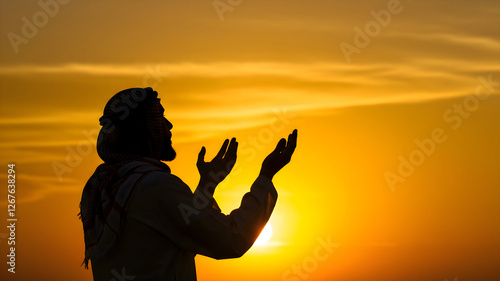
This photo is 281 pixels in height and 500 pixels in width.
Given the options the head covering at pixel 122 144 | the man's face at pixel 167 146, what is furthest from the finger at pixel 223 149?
the head covering at pixel 122 144

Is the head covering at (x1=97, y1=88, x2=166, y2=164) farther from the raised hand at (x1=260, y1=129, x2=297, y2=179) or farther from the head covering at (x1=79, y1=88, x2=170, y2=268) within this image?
the raised hand at (x1=260, y1=129, x2=297, y2=179)

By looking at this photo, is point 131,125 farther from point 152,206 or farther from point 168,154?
point 152,206

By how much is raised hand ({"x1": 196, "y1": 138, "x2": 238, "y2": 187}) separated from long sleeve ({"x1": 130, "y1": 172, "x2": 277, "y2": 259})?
37 centimetres

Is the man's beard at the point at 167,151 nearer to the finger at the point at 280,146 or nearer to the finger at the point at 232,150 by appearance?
the finger at the point at 232,150

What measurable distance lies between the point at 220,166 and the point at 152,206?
72cm

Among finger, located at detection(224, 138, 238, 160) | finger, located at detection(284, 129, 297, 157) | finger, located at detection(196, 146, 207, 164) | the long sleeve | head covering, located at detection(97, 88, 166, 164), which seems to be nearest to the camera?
the long sleeve

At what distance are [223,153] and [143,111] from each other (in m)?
0.69

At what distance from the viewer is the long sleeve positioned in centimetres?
580

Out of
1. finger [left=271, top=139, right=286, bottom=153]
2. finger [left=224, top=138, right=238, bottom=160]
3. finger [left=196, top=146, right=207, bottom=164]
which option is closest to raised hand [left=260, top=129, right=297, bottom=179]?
finger [left=271, top=139, right=286, bottom=153]

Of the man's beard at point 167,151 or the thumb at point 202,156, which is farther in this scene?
the thumb at point 202,156

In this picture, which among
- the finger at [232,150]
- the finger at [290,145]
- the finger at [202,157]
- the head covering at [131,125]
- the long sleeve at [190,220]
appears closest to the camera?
the long sleeve at [190,220]

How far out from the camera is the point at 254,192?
20.0ft

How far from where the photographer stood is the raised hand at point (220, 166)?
632 cm

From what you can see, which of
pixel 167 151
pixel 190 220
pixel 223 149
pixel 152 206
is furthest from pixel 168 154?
pixel 190 220
